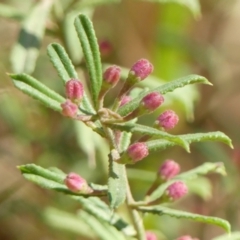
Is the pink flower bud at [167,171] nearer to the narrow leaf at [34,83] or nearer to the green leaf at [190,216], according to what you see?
the green leaf at [190,216]

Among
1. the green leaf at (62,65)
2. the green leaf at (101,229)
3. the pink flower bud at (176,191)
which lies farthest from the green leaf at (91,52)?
the green leaf at (101,229)

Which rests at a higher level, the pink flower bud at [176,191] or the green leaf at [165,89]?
the green leaf at [165,89]

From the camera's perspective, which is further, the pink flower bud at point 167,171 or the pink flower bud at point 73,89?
the pink flower bud at point 167,171

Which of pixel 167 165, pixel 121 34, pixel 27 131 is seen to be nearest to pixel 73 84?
pixel 167 165

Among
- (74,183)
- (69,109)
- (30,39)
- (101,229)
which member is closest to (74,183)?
(74,183)

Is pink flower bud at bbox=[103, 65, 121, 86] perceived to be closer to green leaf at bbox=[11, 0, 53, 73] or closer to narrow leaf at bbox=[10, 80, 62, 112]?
narrow leaf at bbox=[10, 80, 62, 112]

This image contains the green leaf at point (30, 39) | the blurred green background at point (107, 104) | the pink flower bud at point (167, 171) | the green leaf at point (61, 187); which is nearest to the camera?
the green leaf at point (61, 187)
